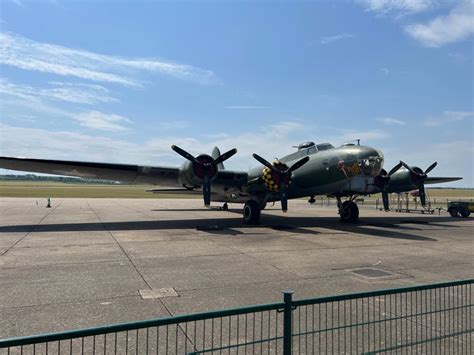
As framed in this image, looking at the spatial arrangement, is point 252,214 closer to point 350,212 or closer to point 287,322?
point 350,212

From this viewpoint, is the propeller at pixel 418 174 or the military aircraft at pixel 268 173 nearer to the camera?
the military aircraft at pixel 268 173

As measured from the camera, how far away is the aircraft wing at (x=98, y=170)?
66.0 feet

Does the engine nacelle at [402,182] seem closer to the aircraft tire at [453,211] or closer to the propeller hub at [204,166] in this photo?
the aircraft tire at [453,211]

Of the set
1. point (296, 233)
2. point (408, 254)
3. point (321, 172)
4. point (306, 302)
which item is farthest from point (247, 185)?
point (306, 302)

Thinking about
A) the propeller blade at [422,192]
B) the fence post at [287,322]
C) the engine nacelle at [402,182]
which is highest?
the engine nacelle at [402,182]

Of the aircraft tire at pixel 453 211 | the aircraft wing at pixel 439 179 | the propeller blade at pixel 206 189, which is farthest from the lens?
the aircraft wing at pixel 439 179

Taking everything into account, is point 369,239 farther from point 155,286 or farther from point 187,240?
point 155,286

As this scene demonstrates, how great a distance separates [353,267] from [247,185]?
1409 centimetres

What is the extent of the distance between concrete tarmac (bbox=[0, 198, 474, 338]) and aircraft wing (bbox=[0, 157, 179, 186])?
4258 mm

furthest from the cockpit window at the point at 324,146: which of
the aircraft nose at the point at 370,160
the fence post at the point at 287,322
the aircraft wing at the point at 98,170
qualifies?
the fence post at the point at 287,322

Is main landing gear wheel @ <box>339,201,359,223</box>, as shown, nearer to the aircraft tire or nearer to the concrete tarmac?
the concrete tarmac

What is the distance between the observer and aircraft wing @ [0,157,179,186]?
20.1m

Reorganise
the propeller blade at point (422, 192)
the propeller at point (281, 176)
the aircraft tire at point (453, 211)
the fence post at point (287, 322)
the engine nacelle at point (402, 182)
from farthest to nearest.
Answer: the aircraft tire at point (453, 211), the engine nacelle at point (402, 182), the propeller blade at point (422, 192), the propeller at point (281, 176), the fence post at point (287, 322)

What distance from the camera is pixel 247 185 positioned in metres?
24.4
